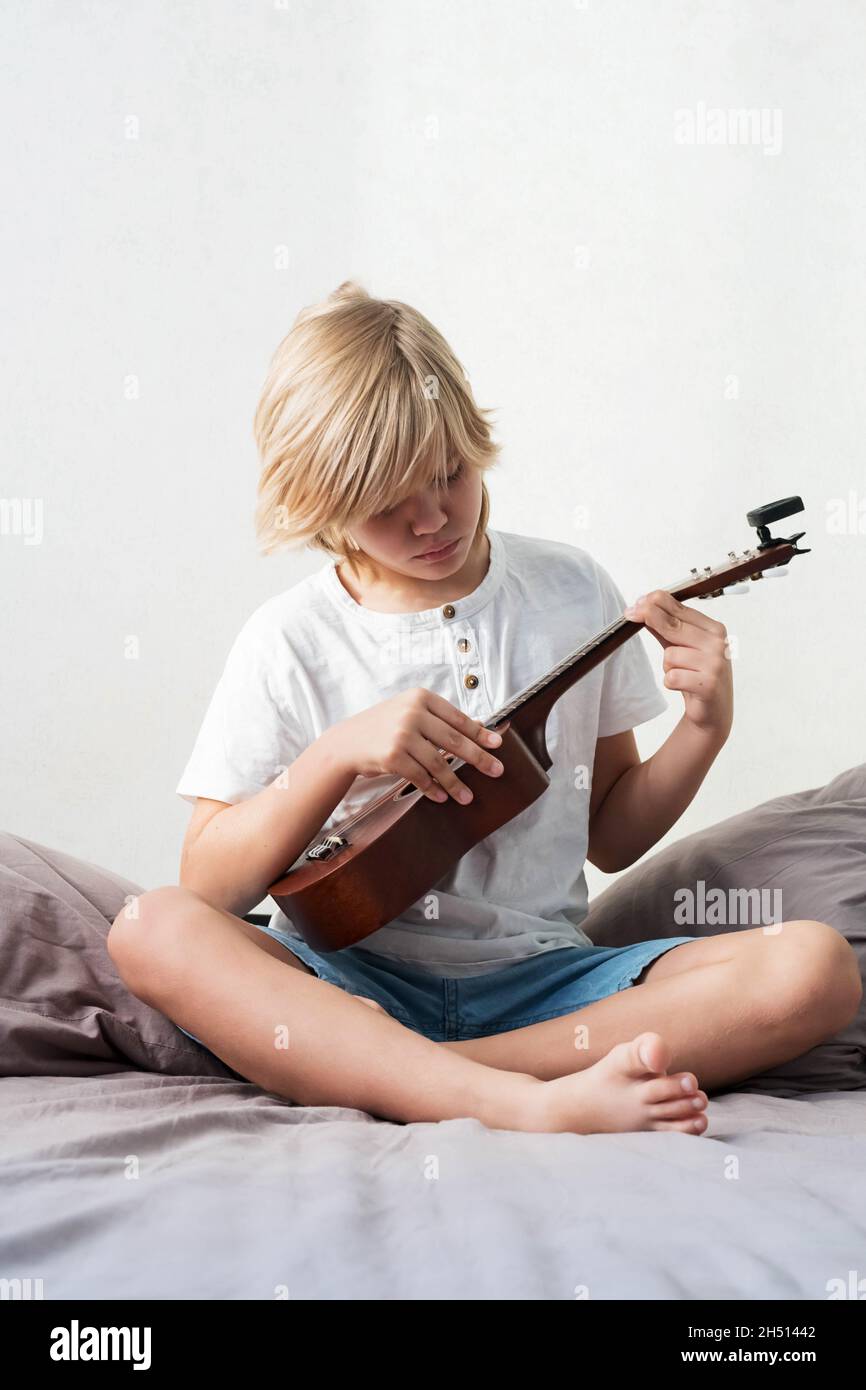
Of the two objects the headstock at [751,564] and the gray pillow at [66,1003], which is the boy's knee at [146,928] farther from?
the headstock at [751,564]

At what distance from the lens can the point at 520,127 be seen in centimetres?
A: 206

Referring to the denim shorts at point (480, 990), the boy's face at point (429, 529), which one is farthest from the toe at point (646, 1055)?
the boy's face at point (429, 529)

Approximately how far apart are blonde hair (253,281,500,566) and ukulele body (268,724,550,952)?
0.88 ft

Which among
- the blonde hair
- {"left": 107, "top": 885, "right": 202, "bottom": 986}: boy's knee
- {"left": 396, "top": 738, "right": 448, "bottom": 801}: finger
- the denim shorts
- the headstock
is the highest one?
the blonde hair

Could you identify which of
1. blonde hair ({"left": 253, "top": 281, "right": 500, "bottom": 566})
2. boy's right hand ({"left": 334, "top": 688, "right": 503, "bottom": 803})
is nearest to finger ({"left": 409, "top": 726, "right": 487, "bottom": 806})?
boy's right hand ({"left": 334, "top": 688, "right": 503, "bottom": 803})

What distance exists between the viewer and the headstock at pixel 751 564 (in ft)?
3.70

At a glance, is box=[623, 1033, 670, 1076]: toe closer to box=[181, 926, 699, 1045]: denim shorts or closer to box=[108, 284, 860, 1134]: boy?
box=[108, 284, 860, 1134]: boy

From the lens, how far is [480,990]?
45.6 inches

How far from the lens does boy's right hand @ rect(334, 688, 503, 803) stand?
108 centimetres

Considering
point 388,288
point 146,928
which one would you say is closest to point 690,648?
→ point 146,928

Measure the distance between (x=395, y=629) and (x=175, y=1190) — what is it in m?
0.64

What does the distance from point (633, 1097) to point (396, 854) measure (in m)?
0.32

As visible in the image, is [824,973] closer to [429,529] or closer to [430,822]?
[430,822]
